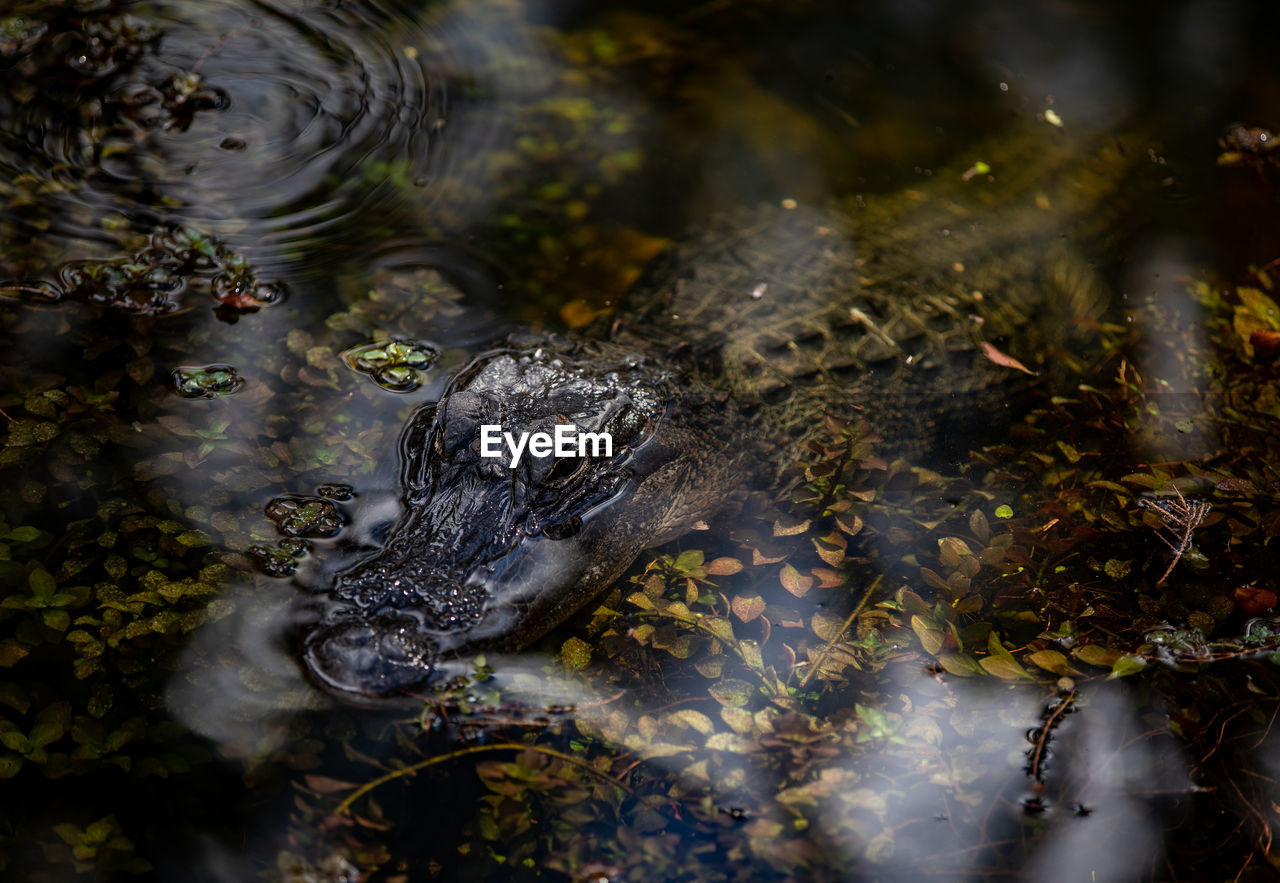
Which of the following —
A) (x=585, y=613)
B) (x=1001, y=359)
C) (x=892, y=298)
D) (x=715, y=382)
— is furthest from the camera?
(x=892, y=298)

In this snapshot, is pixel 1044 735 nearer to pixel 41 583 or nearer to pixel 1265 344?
pixel 1265 344

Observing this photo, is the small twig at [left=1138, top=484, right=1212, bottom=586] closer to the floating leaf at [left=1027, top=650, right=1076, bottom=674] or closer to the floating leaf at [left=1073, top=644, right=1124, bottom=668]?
the floating leaf at [left=1073, top=644, right=1124, bottom=668]

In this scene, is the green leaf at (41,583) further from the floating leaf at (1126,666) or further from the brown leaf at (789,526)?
the floating leaf at (1126,666)

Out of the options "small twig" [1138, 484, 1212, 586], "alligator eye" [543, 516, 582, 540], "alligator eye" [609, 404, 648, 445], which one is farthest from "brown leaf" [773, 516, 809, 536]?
"small twig" [1138, 484, 1212, 586]

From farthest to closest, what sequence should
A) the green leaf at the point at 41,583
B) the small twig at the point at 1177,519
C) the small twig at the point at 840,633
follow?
1. the small twig at the point at 1177,519
2. the small twig at the point at 840,633
3. the green leaf at the point at 41,583

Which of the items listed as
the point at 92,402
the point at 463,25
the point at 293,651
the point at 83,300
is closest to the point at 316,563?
the point at 293,651

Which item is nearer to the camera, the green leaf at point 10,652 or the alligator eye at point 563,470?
the green leaf at point 10,652

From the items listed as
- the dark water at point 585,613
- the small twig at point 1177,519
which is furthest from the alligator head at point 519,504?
the small twig at point 1177,519

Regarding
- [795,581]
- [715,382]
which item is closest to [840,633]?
[795,581]
